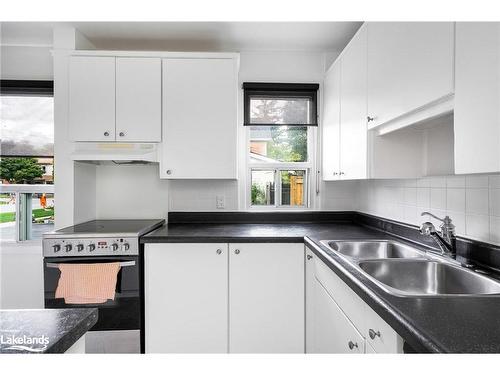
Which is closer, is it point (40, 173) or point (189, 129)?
point (189, 129)

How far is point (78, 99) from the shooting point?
238 centimetres

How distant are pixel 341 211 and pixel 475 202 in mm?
1423

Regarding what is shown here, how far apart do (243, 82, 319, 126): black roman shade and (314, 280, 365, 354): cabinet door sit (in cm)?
152

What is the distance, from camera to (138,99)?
2.39 m

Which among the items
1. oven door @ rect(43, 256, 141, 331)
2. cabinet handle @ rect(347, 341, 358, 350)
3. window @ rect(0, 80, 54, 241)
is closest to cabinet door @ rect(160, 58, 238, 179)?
oven door @ rect(43, 256, 141, 331)

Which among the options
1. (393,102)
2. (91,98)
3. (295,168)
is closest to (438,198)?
(393,102)

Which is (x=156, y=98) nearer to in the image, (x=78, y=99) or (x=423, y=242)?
(x=78, y=99)

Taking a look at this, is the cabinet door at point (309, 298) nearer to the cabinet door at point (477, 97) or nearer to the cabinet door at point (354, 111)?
the cabinet door at point (354, 111)

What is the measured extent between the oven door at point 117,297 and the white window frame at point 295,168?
3.92ft

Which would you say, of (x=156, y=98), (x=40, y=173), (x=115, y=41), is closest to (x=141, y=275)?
(x=156, y=98)

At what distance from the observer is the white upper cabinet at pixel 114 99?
238 centimetres

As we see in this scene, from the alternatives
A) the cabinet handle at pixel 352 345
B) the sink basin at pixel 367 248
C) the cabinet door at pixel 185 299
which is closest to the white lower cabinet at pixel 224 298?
the cabinet door at pixel 185 299

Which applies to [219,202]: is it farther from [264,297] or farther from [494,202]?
[494,202]
